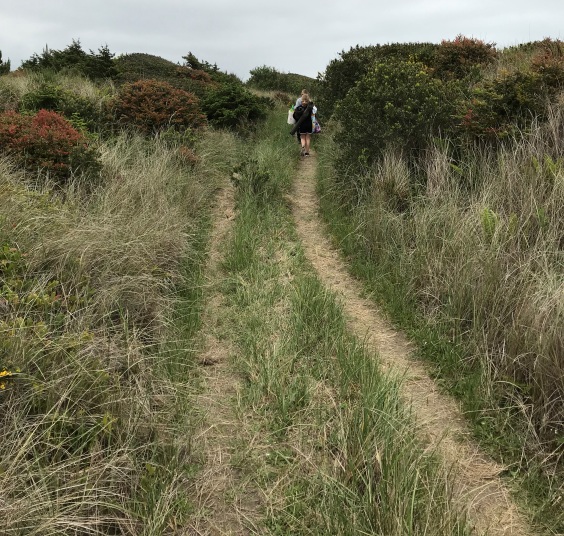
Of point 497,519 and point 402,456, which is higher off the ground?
point 402,456

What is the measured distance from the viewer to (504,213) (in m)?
5.06

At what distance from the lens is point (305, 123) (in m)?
12.0

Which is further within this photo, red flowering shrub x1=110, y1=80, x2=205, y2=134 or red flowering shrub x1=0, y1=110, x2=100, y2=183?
red flowering shrub x1=110, y1=80, x2=205, y2=134

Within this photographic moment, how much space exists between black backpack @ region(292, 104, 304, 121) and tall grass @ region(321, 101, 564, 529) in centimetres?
534

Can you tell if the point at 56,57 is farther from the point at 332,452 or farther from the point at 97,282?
the point at 332,452

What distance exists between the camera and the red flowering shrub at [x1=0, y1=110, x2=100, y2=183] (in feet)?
20.2

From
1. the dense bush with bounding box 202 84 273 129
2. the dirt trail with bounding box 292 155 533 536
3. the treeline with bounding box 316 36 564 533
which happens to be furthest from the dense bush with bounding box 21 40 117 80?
the dirt trail with bounding box 292 155 533 536

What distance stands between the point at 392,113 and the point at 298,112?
5246mm

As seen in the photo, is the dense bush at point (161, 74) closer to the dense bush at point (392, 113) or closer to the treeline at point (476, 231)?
the dense bush at point (392, 113)

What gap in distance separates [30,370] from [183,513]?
1.22 metres

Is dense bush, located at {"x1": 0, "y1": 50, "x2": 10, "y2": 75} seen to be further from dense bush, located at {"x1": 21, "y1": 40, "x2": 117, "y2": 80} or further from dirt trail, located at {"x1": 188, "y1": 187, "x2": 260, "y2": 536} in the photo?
dirt trail, located at {"x1": 188, "y1": 187, "x2": 260, "y2": 536}

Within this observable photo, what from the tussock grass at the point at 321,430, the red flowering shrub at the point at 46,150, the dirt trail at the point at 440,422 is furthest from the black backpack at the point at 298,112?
the tussock grass at the point at 321,430

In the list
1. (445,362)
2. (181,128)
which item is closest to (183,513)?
(445,362)

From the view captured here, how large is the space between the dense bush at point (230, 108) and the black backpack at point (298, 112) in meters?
1.85
